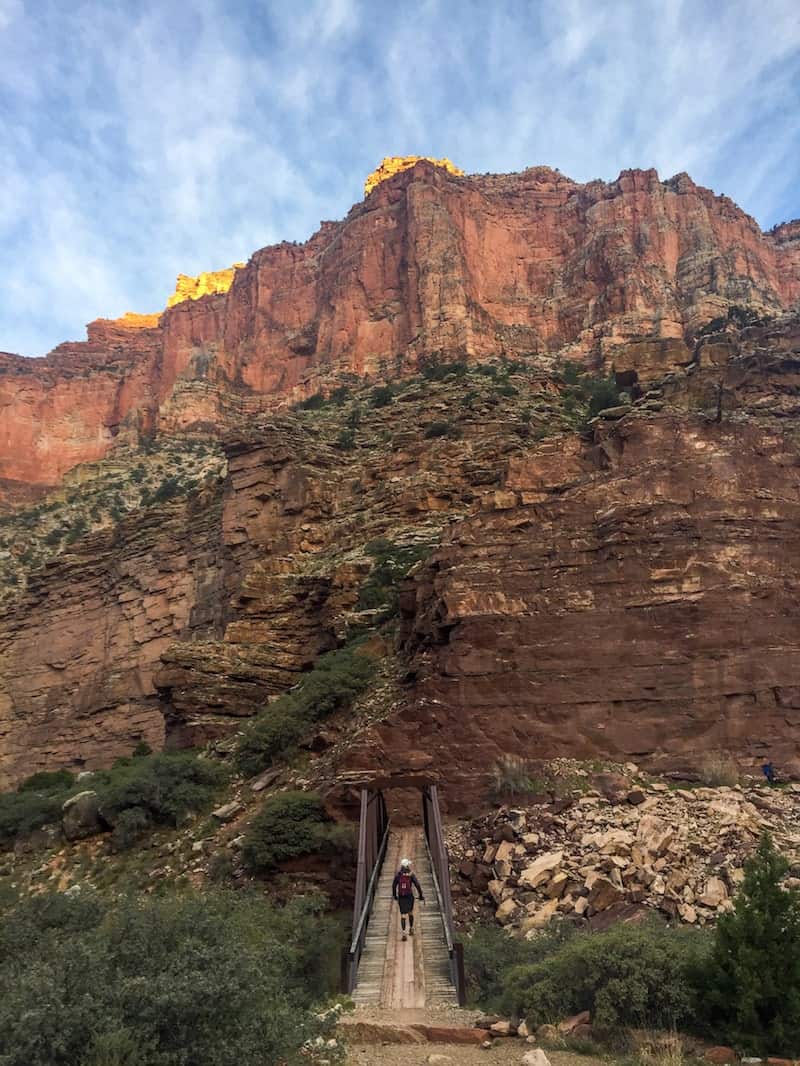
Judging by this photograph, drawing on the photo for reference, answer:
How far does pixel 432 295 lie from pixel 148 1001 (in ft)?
217

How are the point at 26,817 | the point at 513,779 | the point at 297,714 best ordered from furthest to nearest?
1. the point at 26,817
2. the point at 297,714
3. the point at 513,779

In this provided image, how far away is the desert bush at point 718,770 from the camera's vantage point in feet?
46.7

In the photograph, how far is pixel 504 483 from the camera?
2155cm

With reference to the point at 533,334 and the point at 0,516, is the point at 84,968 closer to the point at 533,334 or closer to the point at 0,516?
the point at 533,334

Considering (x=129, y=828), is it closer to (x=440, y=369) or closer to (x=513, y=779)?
(x=513, y=779)

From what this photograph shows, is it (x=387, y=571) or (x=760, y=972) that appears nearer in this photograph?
(x=760, y=972)

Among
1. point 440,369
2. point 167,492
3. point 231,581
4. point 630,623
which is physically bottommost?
point 630,623

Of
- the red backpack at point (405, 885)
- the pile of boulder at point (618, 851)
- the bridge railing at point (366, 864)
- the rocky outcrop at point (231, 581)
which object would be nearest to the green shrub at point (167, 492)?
the rocky outcrop at point (231, 581)

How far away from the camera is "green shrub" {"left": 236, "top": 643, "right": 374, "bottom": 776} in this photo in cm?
1953

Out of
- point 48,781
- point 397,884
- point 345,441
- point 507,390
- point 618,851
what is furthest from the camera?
point 507,390

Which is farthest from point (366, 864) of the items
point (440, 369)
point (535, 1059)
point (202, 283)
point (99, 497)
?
point (202, 283)

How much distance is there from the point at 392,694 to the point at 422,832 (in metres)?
3.75

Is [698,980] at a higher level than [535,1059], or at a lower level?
higher

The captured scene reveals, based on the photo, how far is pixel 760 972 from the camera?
20.1 ft
